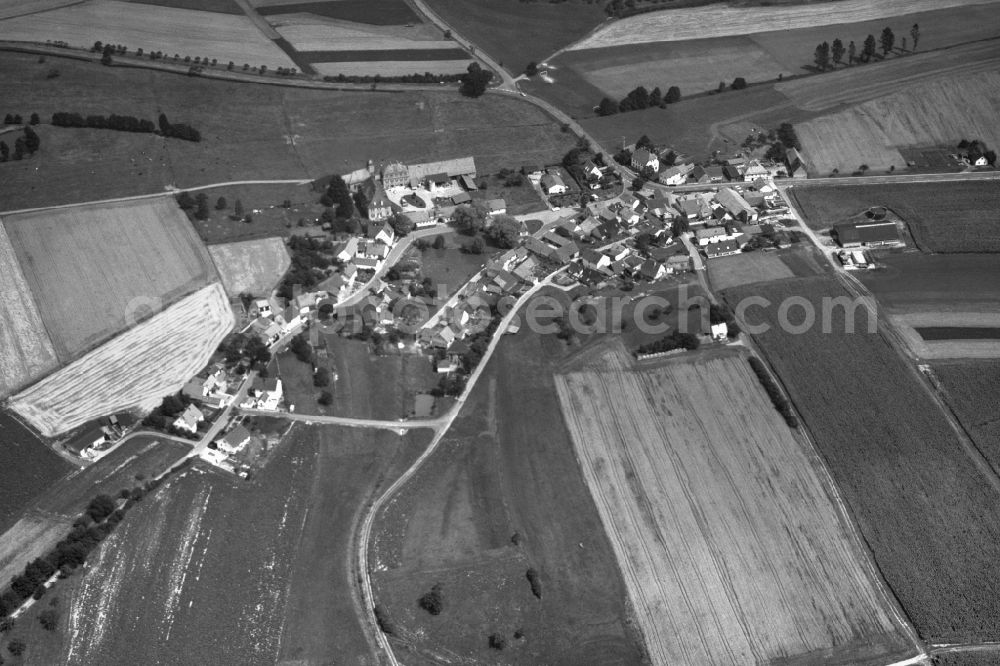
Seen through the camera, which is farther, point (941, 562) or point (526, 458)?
point (526, 458)

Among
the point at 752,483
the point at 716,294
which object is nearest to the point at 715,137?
the point at 716,294

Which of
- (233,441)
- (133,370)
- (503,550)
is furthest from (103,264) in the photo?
(503,550)

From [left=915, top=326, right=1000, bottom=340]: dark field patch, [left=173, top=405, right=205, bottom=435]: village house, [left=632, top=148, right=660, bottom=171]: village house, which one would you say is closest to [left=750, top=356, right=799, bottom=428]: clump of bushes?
[left=915, top=326, right=1000, bottom=340]: dark field patch

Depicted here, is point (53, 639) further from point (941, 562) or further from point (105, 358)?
point (941, 562)

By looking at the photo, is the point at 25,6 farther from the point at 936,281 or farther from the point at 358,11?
the point at 936,281

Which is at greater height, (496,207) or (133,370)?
(496,207)

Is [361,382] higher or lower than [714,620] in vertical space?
higher

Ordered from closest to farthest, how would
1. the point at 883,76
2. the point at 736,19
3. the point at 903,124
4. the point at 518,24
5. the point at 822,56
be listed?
the point at 903,124 < the point at 883,76 < the point at 822,56 < the point at 518,24 < the point at 736,19
